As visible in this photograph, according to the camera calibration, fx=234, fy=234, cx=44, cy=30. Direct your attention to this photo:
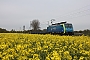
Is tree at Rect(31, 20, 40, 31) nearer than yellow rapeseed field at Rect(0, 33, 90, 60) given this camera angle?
No

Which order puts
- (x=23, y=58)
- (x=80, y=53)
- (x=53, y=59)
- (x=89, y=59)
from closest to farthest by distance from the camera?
(x=53, y=59) < (x=23, y=58) < (x=89, y=59) < (x=80, y=53)

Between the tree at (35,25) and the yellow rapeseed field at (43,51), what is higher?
the tree at (35,25)

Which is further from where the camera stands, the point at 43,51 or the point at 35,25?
the point at 35,25

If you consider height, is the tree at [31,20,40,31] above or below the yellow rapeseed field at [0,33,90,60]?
above

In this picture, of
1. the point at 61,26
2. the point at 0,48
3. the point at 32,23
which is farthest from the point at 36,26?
the point at 0,48

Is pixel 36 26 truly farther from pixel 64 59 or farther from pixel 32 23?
pixel 64 59

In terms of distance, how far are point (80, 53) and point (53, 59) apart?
8.42 ft

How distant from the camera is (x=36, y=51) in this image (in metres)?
7.79

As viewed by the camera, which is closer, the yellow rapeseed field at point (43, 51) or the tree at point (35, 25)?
the yellow rapeseed field at point (43, 51)

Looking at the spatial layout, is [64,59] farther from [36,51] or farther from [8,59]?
[36,51]

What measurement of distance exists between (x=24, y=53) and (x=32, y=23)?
10500cm

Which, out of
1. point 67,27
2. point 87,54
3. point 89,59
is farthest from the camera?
point 67,27

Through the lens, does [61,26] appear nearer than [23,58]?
No

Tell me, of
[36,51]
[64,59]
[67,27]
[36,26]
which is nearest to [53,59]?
[64,59]
